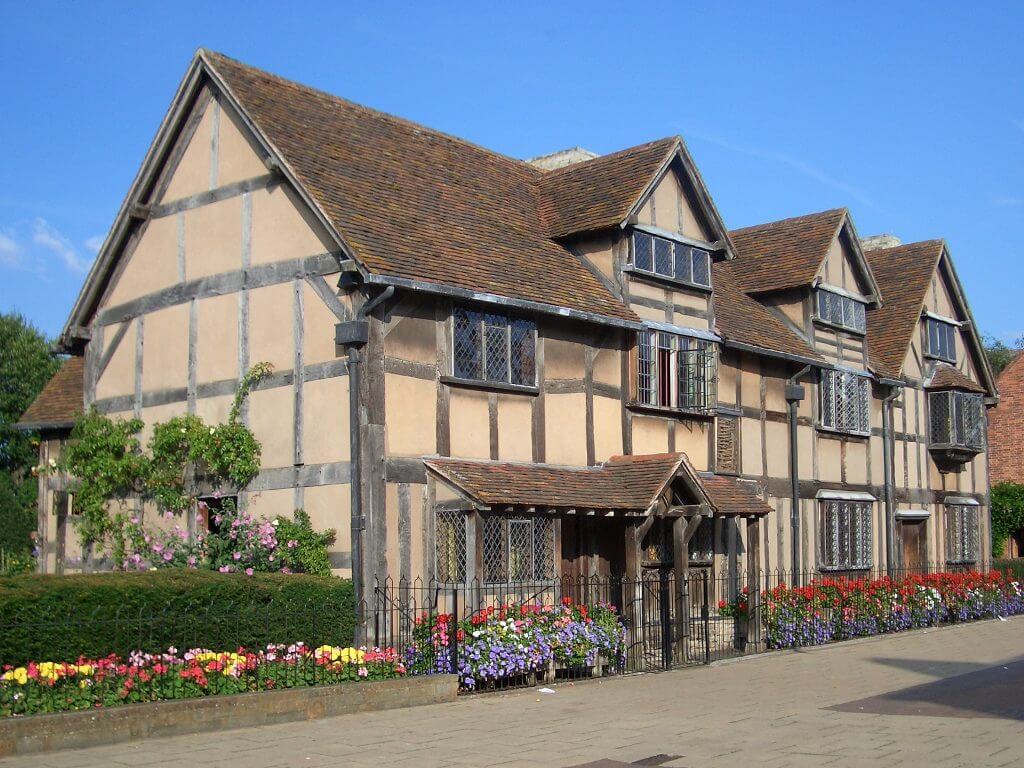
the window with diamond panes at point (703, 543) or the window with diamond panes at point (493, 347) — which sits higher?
the window with diamond panes at point (493, 347)

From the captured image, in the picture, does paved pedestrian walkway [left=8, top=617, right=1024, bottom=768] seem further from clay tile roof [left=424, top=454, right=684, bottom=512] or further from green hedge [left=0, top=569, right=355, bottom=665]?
clay tile roof [left=424, top=454, right=684, bottom=512]

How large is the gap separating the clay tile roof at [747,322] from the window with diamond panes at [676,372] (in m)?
1.20

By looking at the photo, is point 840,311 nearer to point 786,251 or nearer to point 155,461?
point 786,251

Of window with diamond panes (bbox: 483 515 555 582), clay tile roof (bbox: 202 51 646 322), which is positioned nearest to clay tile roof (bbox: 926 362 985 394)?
clay tile roof (bbox: 202 51 646 322)

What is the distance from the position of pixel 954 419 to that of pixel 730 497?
538 inches

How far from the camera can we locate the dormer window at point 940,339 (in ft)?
110

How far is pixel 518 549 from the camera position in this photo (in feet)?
62.3

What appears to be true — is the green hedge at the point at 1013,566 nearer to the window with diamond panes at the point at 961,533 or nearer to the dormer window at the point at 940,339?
the window with diamond panes at the point at 961,533

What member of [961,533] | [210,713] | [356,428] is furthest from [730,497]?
[961,533]

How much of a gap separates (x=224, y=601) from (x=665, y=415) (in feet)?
32.8

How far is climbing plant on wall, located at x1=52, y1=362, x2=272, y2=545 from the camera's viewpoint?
19453 millimetres

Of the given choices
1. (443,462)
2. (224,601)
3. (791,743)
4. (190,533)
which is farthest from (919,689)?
(190,533)

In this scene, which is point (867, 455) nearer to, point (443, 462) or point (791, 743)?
point (443, 462)

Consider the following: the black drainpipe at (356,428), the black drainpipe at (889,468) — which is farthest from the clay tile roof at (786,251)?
the black drainpipe at (356,428)
